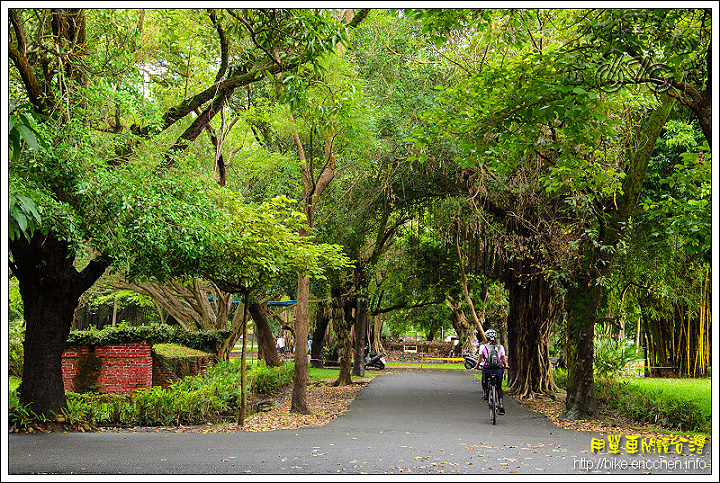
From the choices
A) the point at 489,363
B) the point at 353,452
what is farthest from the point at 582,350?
the point at 353,452

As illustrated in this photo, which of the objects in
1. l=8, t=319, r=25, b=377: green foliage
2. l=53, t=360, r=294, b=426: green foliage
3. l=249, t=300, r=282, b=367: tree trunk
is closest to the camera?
l=53, t=360, r=294, b=426: green foliage

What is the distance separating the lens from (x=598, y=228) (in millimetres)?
12844

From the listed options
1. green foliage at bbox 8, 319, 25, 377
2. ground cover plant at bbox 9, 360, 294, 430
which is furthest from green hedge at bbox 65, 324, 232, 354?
green foliage at bbox 8, 319, 25, 377

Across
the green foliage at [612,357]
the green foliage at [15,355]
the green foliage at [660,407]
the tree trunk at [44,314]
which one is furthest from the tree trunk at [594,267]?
the green foliage at [15,355]

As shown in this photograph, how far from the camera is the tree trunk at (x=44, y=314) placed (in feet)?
34.9

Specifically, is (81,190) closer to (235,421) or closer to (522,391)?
(235,421)

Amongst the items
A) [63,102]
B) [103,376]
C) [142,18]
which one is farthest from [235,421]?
[142,18]

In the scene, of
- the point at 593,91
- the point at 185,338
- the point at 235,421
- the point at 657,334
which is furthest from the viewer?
the point at 657,334

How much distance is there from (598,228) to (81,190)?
9.99 meters

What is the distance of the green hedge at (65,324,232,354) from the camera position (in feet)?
50.6

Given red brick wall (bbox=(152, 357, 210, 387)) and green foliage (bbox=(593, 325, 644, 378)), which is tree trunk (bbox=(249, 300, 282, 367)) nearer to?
red brick wall (bbox=(152, 357, 210, 387))

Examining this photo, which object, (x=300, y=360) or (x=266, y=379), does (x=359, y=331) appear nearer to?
(x=266, y=379)

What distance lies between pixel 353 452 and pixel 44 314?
6.38 meters

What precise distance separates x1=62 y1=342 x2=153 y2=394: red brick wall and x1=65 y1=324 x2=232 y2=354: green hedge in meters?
0.18
